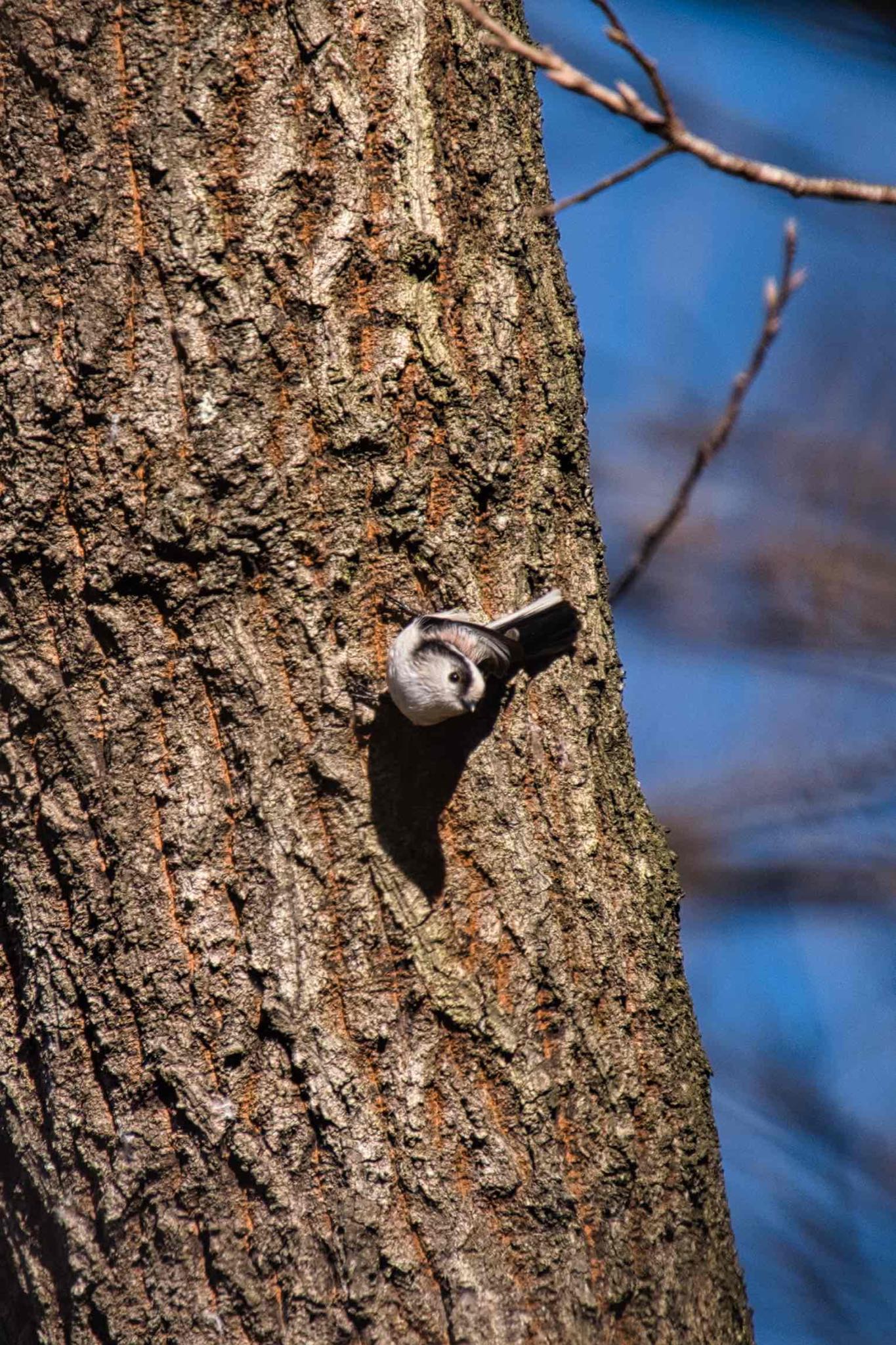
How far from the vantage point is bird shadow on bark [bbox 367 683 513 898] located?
1.44m

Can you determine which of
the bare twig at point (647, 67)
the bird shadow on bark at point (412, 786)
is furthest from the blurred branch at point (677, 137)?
the bird shadow on bark at point (412, 786)

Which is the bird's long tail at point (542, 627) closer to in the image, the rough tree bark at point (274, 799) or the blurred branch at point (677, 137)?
the rough tree bark at point (274, 799)

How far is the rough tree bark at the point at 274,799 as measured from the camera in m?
1.37

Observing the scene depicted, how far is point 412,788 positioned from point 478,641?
0.69ft

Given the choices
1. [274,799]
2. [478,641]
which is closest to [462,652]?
[478,641]

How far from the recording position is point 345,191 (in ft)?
4.82

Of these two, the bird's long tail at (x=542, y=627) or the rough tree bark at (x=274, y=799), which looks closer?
the rough tree bark at (x=274, y=799)

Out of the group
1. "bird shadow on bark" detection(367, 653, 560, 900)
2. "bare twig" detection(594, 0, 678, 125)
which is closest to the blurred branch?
"bare twig" detection(594, 0, 678, 125)

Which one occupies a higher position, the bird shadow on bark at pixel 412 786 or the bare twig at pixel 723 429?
the bare twig at pixel 723 429

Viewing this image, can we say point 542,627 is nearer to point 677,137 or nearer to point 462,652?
point 462,652

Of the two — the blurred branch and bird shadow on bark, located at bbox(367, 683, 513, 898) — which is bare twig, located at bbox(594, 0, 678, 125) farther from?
bird shadow on bark, located at bbox(367, 683, 513, 898)

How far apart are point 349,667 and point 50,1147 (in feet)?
2.39

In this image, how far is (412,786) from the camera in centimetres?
146

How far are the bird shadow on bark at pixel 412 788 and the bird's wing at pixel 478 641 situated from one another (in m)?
0.11
